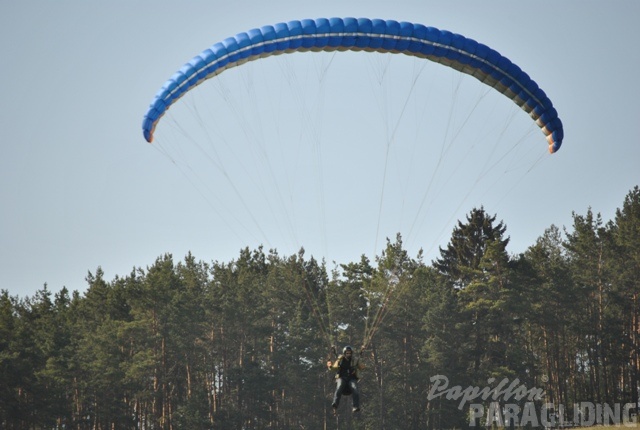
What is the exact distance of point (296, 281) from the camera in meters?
64.1

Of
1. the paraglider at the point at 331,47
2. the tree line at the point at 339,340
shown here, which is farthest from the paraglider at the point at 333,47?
the tree line at the point at 339,340

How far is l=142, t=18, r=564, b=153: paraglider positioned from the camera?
1137 inches

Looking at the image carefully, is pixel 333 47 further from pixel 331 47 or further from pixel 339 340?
pixel 339 340

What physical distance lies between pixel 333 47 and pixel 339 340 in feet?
116

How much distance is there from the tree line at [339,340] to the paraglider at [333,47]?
99.0 feet

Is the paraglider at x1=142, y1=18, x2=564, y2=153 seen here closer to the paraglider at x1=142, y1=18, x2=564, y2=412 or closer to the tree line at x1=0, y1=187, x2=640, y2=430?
the paraglider at x1=142, y1=18, x2=564, y2=412

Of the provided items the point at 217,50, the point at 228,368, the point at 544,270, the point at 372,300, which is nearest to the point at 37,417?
the point at 228,368

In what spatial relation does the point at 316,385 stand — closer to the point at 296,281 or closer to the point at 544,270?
the point at 296,281

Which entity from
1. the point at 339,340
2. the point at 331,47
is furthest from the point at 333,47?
the point at 339,340

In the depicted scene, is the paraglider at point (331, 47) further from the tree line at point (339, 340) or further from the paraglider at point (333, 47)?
the tree line at point (339, 340)

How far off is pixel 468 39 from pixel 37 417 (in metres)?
40.7

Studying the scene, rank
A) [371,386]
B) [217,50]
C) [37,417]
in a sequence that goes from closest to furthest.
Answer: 1. [217,50]
2. [37,417]
3. [371,386]

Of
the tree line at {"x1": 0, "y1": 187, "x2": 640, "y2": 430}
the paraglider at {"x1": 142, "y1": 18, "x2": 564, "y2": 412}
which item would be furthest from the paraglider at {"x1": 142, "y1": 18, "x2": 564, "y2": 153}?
the tree line at {"x1": 0, "y1": 187, "x2": 640, "y2": 430}

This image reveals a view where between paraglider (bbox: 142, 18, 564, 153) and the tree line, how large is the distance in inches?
1188
